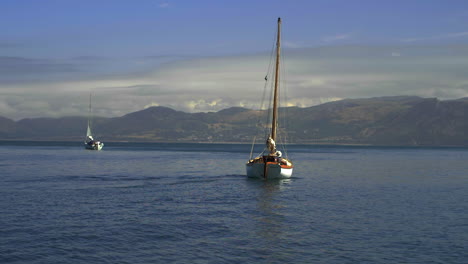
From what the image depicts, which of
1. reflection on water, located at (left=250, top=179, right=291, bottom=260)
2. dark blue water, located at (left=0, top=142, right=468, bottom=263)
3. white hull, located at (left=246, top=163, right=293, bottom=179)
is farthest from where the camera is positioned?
white hull, located at (left=246, top=163, right=293, bottom=179)

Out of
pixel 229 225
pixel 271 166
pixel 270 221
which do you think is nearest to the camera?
pixel 229 225

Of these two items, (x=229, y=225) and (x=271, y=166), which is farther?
(x=271, y=166)

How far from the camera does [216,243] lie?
1194 inches

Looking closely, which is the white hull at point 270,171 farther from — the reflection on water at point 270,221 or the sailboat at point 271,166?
the reflection on water at point 270,221

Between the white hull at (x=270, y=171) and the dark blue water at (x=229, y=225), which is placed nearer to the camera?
the dark blue water at (x=229, y=225)

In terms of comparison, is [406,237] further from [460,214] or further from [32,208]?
[32,208]

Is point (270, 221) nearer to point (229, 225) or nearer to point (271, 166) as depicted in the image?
point (229, 225)

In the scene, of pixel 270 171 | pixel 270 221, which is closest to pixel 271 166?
pixel 270 171

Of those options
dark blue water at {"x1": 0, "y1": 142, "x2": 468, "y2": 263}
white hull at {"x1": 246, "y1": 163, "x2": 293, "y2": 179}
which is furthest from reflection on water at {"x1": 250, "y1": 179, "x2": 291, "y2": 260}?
white hull at {"x1": 246, "y1": 163, "x2": 293, "y2": 179}

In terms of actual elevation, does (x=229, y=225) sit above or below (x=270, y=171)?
below

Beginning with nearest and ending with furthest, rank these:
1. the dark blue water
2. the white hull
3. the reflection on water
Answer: the dark blue water < the reflection on water < the white hull

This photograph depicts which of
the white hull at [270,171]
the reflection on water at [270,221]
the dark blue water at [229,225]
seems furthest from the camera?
the white hull at [270,171]

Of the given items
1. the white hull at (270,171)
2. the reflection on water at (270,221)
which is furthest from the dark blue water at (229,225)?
the white hull at (270,171)

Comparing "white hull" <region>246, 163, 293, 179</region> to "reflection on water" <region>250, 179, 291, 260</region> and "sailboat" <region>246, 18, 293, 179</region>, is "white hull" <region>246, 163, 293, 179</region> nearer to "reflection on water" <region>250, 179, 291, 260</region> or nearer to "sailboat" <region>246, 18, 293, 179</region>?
"sailboat" <region>246, 18, 293, 179</region>
